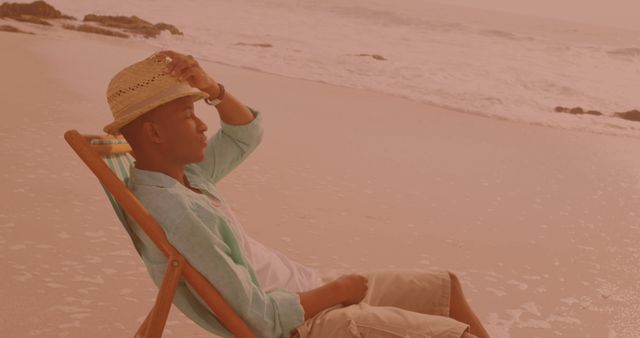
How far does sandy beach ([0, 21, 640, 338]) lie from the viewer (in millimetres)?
3508

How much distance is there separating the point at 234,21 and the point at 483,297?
21.4 meters

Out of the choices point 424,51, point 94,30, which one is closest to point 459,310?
point 94,30

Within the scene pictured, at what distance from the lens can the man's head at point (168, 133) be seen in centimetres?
200

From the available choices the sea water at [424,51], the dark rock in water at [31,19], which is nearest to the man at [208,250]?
the sea water at [424,51]

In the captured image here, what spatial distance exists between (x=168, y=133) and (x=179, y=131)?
3 cm

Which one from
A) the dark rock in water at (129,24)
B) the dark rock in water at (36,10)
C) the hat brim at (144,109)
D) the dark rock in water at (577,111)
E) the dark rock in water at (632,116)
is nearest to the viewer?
the hat brim at (144,109)

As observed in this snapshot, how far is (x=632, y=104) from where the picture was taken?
45.6 ft

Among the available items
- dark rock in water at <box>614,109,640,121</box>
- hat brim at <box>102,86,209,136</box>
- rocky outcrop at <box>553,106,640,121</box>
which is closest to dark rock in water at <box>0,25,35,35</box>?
rocky outcrop at <box>553,106,640,121</box>

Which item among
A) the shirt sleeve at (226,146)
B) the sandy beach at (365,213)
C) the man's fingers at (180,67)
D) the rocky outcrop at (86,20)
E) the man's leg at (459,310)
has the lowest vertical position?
the rocky outcrop at (86,20)

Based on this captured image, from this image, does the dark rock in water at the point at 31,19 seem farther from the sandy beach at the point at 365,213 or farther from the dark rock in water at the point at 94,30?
the sandy beach at the point at 365,213

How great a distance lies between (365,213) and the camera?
494 centimetres

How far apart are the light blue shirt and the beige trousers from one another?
73 mm

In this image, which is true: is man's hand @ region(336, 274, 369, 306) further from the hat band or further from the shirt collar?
the hat band

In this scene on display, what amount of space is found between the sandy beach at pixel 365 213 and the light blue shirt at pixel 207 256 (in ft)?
3.94
